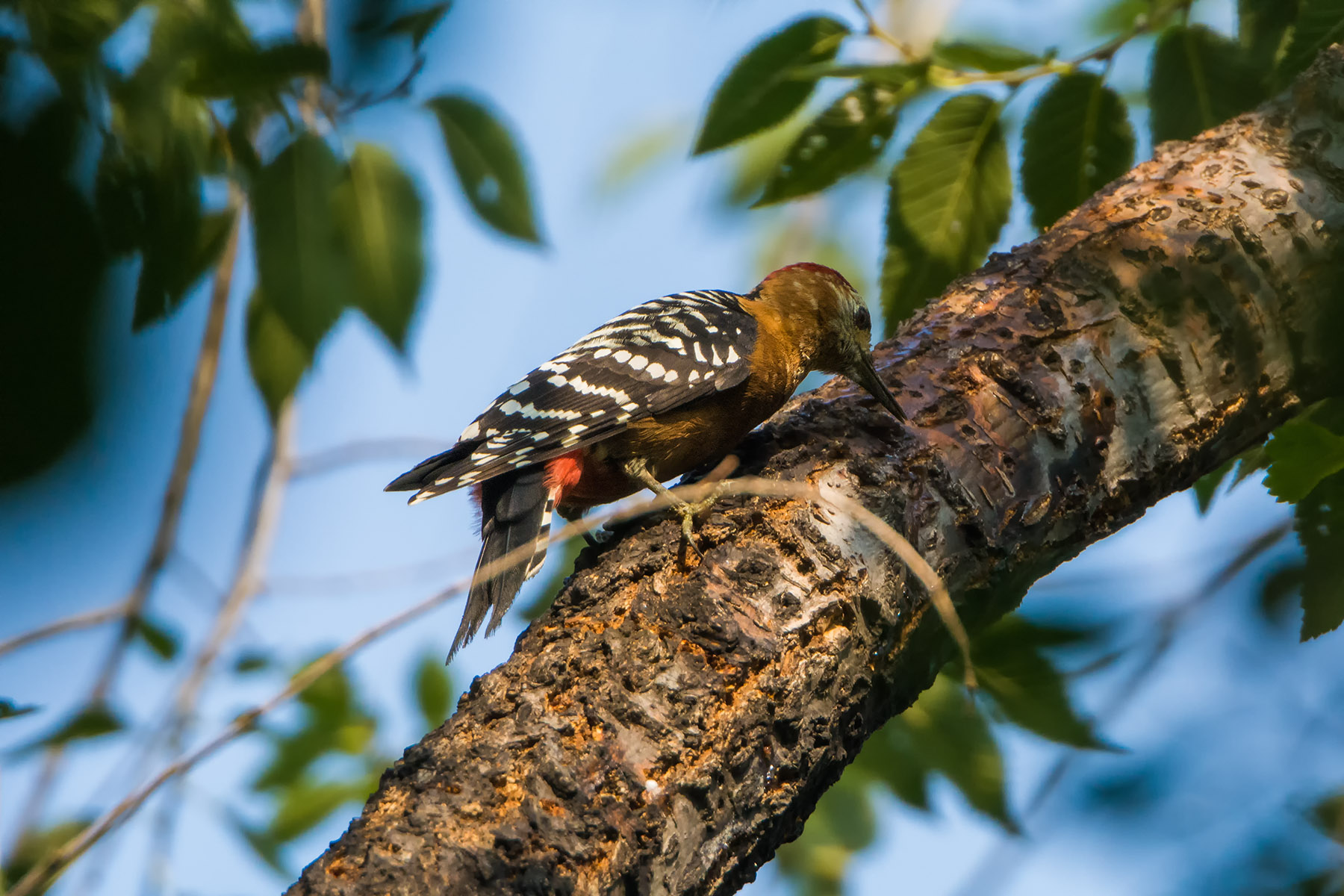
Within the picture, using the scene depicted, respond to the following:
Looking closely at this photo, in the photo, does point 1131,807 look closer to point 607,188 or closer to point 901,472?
point 901,472

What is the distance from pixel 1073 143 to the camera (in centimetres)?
290

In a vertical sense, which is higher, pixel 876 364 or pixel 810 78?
pixel 810 78

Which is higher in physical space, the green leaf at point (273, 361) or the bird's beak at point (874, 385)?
the green leaf at point (273, 361)

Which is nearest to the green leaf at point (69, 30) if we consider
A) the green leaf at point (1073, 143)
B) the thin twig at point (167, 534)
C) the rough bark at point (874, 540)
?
the thin twig at point (167, 534)

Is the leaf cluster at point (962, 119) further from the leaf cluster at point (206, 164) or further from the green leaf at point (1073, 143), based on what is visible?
the leaf cluster at point (206, 164)

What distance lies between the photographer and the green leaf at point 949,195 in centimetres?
290

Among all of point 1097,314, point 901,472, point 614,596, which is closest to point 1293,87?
point 1097,314

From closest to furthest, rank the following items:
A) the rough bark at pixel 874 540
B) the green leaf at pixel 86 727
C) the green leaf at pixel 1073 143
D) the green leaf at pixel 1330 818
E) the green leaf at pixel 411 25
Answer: the green leaf at pixel 411 25, the green leaf at pixel 1330 818, the rough bark at pixel 874 540, the green leaf at pixel 86 727, the green leaf at pixel 1073 143

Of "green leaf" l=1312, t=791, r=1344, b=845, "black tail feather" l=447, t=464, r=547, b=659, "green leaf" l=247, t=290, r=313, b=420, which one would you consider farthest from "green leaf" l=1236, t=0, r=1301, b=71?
"green leaf" l=247, t=290, r=313, b=420

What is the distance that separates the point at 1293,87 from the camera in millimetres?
2771

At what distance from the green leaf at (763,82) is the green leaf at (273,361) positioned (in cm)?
116

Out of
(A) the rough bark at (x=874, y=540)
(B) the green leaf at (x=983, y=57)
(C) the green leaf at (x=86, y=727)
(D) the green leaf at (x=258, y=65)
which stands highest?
(D) the green leaf at (x=258, y=65)

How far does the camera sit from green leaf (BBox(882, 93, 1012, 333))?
2904 millimetres

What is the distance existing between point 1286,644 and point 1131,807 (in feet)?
1.64
